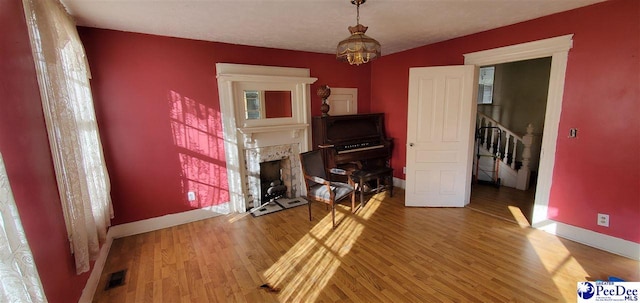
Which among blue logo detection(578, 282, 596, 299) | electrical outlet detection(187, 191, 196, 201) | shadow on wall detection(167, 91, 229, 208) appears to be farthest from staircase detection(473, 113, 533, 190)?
electrical outlet detection(187, 191, 196, 201)

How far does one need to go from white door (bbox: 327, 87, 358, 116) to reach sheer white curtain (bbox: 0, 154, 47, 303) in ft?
12.3

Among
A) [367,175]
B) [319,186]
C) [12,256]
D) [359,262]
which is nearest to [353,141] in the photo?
[367,175]

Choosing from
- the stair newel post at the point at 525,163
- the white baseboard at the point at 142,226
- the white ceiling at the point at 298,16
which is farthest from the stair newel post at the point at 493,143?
the white baseboard at the point at 142,226

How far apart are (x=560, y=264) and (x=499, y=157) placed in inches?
93.4

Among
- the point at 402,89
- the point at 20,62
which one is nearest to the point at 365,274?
the point at 20,62

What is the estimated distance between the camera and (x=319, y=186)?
333 cm

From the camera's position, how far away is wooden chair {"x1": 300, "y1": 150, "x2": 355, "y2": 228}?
309cm

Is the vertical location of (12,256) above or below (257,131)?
A: below

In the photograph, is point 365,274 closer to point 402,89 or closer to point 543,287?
point 543,287

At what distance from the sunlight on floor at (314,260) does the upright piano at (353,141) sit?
3.06 ft

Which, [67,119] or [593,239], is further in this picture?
[593,239]

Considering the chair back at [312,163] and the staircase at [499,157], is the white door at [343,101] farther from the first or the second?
the staircase at [499,157]

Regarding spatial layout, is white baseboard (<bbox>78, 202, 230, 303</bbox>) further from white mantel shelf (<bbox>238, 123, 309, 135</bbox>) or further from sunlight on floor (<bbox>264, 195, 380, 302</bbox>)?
sunlight on floor (<bbox>264, 195, 380, 302</bbox>)

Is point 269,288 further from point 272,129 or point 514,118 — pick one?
point 514,118
